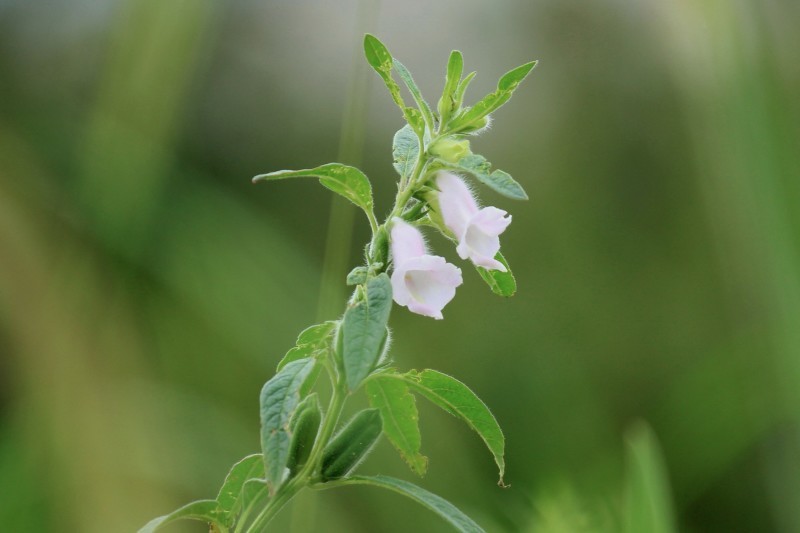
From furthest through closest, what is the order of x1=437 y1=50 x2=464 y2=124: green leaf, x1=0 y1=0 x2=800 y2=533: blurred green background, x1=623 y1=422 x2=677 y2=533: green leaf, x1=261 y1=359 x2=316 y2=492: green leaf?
x1=0 y1=0 x2=800 y2=533: blurred green background → x1=623 y1=422 x2=677 y2=533: green leaf → x1=437 y1=50 x2=464 y2=124: green leaf → x1=261 y1=359 x2=316 y2=492: green leaf

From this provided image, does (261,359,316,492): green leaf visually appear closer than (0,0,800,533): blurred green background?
Yes

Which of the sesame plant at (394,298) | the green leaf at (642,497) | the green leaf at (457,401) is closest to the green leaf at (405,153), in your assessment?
the sesame plant at (394,298)

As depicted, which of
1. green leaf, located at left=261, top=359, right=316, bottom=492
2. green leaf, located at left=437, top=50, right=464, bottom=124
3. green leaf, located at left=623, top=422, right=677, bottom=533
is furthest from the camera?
green leaf, located at left=623, top=422, right=677, bottom=533

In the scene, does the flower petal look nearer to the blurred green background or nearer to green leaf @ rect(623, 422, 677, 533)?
green leaf @ rect(623, 422, 677, 533)

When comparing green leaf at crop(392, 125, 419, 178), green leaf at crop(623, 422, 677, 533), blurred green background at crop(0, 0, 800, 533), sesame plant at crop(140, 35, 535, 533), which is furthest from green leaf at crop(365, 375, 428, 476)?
blurred green background at crop(0, 0, 800, 533)

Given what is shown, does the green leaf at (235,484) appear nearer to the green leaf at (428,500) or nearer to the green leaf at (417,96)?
the green leaf at (428,500)

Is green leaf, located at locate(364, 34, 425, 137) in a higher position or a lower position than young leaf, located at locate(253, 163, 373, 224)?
higher
